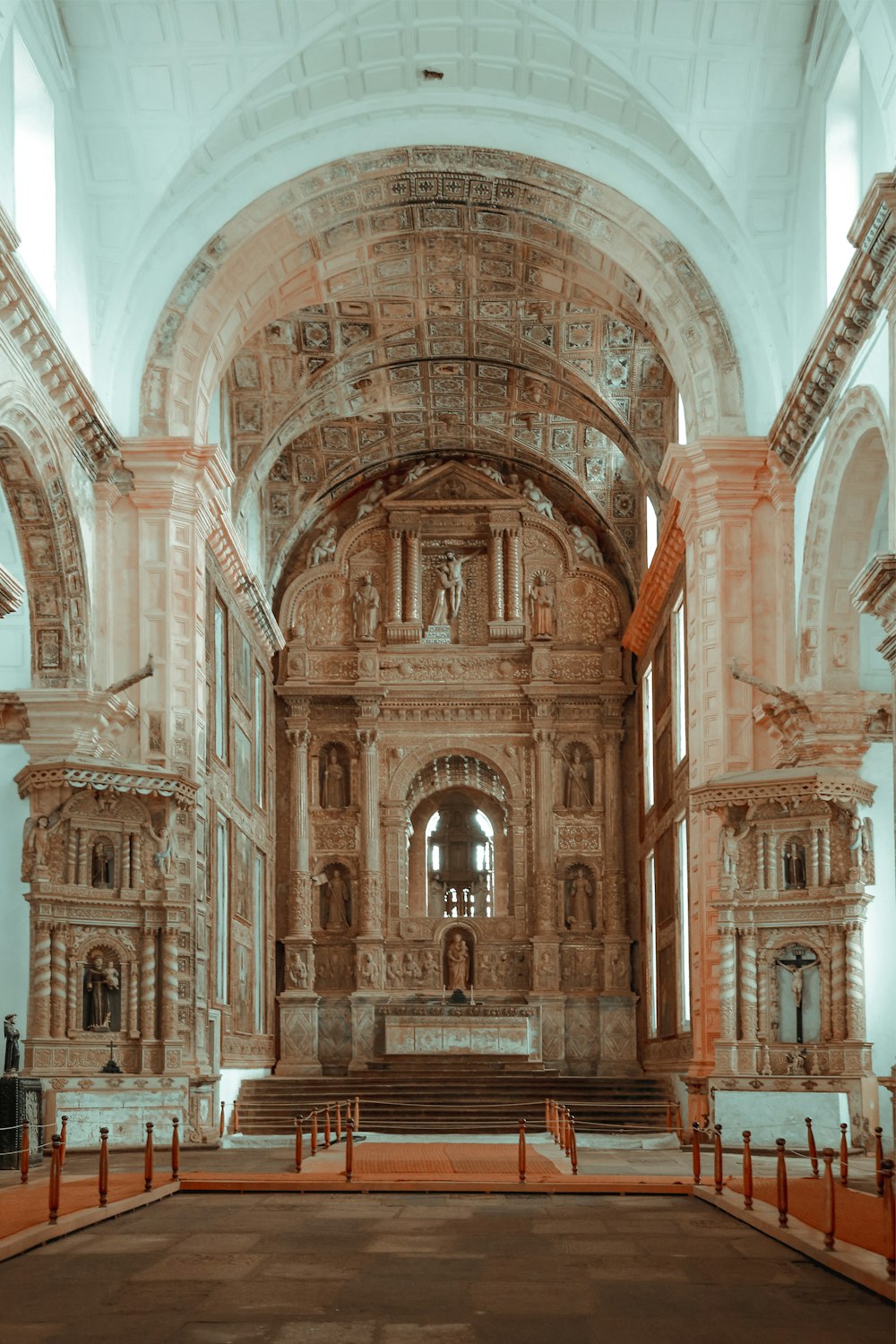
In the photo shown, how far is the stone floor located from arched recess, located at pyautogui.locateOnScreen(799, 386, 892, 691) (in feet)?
29.6

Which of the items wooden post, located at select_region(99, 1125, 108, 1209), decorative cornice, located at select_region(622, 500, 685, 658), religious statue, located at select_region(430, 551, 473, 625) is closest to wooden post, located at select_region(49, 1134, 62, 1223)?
wooden post, located at select_region(99, 1125, 108, 1209)

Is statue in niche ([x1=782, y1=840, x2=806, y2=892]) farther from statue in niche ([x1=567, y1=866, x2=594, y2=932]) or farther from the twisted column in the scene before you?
the twisted column

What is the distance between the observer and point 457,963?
32.6 meters

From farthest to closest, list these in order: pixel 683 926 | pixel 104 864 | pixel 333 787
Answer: pixel 333 787 < pixel 683 926 < pixel 104 864

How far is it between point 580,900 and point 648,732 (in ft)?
11.7

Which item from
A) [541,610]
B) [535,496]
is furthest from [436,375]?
[541,610]

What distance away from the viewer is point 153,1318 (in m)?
8.33

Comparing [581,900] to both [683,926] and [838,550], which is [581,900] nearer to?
[683,926]

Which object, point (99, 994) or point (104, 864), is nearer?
point (99, 994)

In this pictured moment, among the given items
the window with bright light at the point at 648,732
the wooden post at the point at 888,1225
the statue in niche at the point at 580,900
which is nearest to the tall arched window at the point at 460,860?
the statue in niche at the point at 580,900

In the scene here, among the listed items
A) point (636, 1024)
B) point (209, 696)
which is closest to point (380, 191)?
point (209, 696)

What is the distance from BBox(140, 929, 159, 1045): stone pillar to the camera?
21.3 metres

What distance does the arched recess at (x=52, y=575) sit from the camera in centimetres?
2023

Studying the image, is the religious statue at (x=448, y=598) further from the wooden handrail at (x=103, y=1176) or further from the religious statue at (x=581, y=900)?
the wooden handrail at (x=103, y=1176)
